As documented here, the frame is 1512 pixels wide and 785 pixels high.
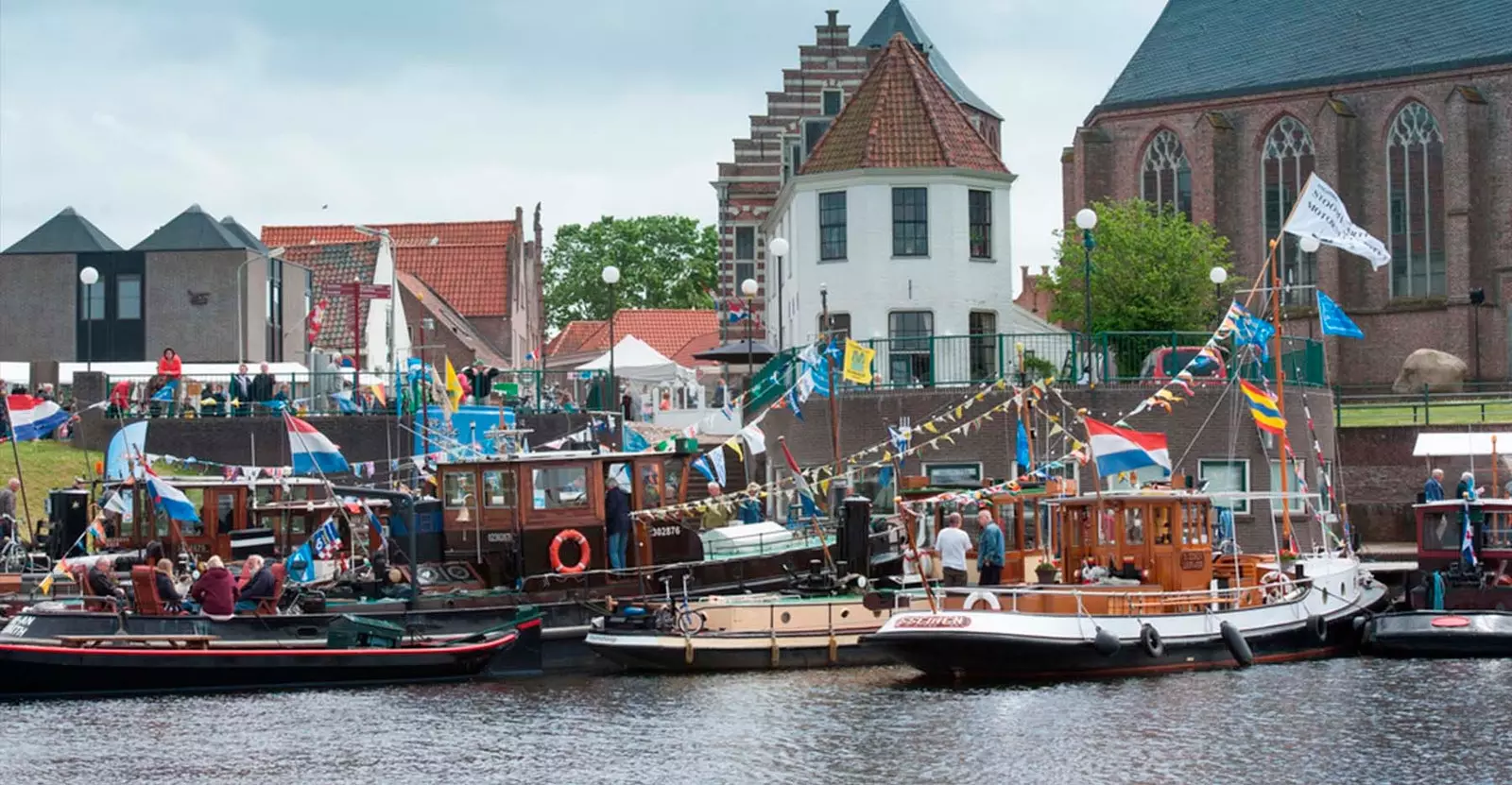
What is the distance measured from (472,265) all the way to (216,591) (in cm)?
6300

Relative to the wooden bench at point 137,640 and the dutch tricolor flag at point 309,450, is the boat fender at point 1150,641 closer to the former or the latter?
the wooden bench at point 137,640

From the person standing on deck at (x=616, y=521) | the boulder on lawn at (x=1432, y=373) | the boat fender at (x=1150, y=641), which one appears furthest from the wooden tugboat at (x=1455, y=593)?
the boulder on lawn at (x=1432, y=373)

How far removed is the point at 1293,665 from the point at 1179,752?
872 cm

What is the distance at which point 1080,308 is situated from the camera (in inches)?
2530

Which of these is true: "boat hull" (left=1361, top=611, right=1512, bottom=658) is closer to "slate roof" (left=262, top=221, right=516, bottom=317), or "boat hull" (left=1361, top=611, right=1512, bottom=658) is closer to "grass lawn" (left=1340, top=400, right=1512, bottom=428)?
"grass lawn" (left=1340, top=400, right=1512, bottom=428)

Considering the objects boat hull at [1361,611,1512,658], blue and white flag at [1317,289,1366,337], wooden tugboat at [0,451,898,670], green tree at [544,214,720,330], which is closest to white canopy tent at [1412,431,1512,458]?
blue and white flag at [1317,289,1366,337]

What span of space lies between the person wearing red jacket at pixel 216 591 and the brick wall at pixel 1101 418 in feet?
47.7

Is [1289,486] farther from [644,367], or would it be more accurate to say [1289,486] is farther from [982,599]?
[644,367]

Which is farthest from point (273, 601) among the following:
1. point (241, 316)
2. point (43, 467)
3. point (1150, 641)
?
point (241, 316)

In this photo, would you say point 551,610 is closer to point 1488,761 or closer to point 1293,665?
point 1293,665

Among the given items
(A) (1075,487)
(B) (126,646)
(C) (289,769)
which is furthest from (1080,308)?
(C) (289,769)

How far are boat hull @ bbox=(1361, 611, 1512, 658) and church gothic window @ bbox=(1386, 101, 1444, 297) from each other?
45.9m

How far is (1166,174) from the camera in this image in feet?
267

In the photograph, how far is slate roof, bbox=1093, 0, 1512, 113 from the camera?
253 ft
